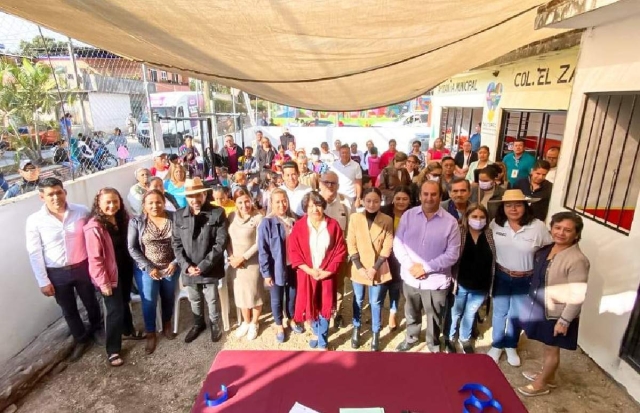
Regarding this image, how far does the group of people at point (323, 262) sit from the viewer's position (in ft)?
9.46

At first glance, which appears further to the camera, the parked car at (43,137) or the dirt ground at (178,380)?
the parked car at (43,137)

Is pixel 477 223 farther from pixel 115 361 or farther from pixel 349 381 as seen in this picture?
pixel 115 361

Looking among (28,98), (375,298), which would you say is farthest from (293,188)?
(28,98)

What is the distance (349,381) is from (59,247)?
2.70 metres

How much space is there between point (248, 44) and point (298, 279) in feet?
6.82

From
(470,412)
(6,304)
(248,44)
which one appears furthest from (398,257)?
(6,304)

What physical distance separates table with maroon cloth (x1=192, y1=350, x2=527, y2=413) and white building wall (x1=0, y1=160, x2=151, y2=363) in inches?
94.1

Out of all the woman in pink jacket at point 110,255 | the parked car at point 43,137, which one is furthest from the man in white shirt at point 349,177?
the parked car at point 43,137

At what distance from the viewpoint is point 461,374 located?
204 centimetres

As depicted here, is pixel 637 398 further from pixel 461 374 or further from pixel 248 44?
pixel 248 44

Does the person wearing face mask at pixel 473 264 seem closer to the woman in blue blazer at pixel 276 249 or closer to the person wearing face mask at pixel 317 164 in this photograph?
the woman in blue blazer at pixel 276 249

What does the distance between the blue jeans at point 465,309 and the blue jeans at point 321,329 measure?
1.21 meters

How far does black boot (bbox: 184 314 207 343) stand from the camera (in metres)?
3.68

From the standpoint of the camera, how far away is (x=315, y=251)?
3240 mm
